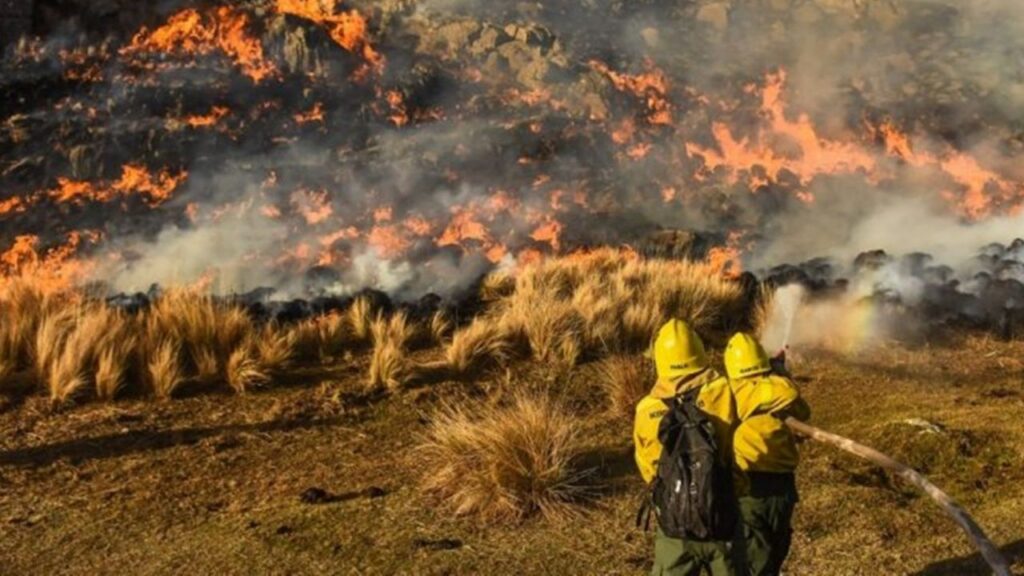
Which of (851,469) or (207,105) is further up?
(207,105)

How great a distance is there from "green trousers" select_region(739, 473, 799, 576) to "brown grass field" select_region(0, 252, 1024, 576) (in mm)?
1113

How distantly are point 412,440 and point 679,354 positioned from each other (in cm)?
457

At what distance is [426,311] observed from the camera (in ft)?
37.8

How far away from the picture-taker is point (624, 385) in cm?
882

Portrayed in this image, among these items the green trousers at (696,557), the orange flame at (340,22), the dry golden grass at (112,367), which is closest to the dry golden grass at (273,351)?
the dry golden grass at (112,367)

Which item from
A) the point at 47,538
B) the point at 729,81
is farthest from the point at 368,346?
the point at 729,81

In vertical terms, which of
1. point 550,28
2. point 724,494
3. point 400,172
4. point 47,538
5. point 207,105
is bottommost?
point 47,538

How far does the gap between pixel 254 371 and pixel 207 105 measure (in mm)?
10729

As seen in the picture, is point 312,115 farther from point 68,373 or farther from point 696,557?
point 696,557

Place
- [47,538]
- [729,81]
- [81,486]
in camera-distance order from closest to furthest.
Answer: [47,538] → [81,486] → [729,81]

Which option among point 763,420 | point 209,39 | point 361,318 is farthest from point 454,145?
point 763,420

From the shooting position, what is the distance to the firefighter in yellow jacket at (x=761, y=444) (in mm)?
4035

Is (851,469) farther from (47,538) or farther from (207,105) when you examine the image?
(207,105)

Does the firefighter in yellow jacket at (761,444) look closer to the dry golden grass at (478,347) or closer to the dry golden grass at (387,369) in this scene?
the dry golden grass at (387,369)
